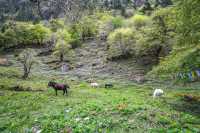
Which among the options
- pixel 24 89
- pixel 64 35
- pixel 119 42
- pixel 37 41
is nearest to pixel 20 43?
pixel 37 41

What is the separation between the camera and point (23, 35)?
364 feet

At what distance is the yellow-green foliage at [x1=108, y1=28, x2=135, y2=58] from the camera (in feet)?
271

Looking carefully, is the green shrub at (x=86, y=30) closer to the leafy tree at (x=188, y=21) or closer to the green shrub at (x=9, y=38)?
the green shrub at (x=9, y=38)

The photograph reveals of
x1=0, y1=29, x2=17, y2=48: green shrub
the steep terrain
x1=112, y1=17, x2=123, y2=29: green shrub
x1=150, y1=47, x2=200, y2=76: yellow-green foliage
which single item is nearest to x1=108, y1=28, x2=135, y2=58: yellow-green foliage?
the steep terrain

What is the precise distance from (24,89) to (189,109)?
79.6ft

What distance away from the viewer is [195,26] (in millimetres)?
24312

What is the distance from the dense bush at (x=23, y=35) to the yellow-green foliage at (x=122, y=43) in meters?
35.0

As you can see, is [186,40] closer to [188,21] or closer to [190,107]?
[188,21]

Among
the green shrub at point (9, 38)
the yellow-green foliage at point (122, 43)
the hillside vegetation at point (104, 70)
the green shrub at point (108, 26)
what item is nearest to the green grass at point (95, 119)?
the hillside vegetation at point (104, 70)

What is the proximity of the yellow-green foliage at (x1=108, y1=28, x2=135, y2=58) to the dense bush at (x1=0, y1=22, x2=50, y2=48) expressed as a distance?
3495 cm

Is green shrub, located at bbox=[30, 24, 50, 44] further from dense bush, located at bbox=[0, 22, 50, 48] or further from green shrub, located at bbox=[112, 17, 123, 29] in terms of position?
green shrub, located at bbox=[112, 17, 123, 29]

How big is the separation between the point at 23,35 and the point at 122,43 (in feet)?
152

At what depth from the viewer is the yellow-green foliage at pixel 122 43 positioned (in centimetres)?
8250

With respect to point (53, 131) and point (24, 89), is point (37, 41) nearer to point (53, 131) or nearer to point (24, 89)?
point (24, 89)
